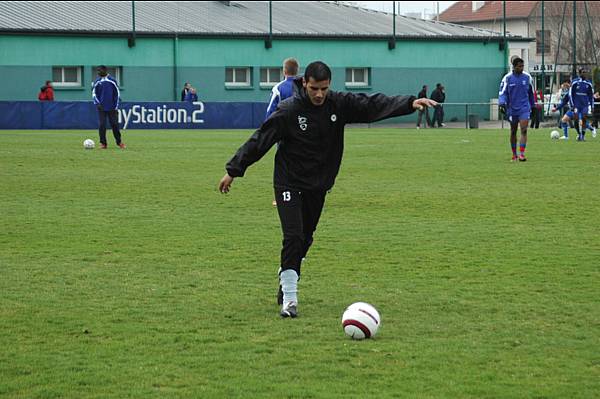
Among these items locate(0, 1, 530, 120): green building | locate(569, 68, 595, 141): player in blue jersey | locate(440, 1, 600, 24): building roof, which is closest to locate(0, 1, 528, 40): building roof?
locate(0, 1, 530, 120): green building

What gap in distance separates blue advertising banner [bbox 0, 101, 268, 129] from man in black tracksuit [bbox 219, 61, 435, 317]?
119ft

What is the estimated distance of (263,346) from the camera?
7.29 m

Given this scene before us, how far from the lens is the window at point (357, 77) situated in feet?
197

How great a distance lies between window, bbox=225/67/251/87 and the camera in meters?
57.2

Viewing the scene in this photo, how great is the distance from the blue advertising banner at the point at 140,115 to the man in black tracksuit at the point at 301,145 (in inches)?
1429

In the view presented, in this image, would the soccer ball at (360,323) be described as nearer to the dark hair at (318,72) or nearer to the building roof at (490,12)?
the dark hair at (318,72)

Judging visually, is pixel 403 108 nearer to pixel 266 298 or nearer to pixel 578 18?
pixel 266 298

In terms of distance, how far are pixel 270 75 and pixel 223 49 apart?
10.2ft

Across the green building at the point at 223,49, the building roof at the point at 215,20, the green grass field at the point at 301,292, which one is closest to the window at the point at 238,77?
the green building at the point at 223,49

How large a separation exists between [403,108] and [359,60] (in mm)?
51968

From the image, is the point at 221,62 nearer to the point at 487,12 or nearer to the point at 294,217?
the point at 294,217

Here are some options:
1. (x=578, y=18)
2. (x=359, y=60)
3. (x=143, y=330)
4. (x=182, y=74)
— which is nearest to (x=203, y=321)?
(x=143, y=330)

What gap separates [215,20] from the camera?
58594 mm

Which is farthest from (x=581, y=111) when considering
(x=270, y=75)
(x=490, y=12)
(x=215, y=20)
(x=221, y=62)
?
(x=490, y=12)
